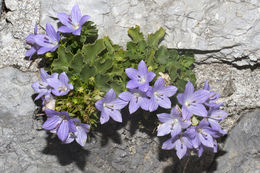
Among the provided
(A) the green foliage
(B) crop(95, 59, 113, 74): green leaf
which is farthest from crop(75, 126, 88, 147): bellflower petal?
(B) crop(95, 59, 113, 74): green leaf

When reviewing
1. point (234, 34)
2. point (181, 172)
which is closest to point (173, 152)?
point (181, 172)

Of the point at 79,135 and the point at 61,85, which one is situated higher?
the point at 61,85

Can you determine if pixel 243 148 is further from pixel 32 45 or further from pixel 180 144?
pixel 32 45

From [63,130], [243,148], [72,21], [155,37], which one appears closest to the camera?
[63,130]

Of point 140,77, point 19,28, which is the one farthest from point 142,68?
point 19,28

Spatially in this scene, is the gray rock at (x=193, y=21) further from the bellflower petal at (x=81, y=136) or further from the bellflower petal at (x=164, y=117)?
the bellflower petal at (x=81, y=136)

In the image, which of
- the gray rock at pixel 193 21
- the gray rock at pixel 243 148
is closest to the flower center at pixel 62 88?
the gray rock at pixel 193 21
